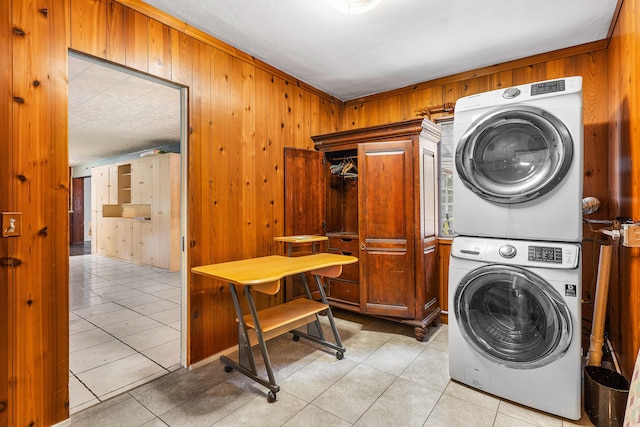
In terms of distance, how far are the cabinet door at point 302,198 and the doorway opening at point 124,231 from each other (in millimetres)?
1090

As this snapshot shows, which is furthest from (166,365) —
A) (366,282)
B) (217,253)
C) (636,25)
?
(636,25)

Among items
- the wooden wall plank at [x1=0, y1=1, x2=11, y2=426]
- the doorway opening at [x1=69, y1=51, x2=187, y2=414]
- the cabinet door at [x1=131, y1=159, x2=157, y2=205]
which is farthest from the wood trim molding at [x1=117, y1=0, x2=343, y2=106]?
the cabinet door at [x1=131, y1=159, x2=157, y2=205]

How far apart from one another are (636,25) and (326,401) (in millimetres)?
2829

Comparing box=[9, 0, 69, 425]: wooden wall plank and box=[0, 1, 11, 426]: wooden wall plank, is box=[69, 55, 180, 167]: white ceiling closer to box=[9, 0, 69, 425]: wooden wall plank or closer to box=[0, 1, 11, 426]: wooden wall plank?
box=[9, 0, 69, 425]: wooden wall plank

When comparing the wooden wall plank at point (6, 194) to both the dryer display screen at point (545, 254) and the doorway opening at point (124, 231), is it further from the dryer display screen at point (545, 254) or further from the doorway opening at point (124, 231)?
the dryer display screen at point (545, 254)

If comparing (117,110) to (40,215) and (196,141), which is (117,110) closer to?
(196,141)

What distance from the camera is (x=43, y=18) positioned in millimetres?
1772

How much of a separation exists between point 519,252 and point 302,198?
6.86 feet

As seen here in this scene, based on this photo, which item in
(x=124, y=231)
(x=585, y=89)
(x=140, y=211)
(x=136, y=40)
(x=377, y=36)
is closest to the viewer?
(x=136, y=40)

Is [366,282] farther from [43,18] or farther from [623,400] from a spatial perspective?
[43,18]

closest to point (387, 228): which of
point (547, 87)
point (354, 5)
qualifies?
point (547, 87)

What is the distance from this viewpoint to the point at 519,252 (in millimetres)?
1968

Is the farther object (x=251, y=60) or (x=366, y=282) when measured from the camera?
(x=366, y=282)

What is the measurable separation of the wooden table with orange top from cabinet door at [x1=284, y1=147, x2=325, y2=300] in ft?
2.04
